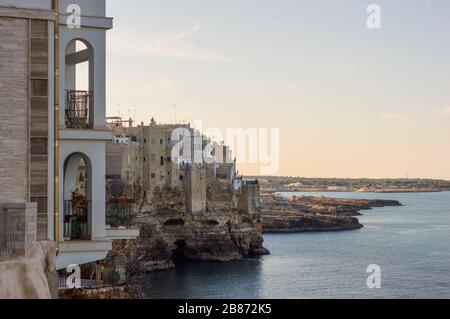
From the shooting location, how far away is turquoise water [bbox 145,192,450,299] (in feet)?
143

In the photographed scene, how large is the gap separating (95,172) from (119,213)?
1.65m

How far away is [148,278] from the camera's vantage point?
1874 inches

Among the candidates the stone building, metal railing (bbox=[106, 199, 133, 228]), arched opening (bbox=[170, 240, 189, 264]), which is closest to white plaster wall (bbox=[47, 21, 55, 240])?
metal railing (bbox=[106, 199, 133, 228])

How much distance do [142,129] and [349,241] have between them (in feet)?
99.1

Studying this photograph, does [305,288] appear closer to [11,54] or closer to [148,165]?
[148,165]

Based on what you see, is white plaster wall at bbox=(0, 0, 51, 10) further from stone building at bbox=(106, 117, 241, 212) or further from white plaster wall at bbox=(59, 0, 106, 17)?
stone building at bbox=(106, 117, 241, 212)

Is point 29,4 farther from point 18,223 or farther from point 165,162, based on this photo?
point 165,162

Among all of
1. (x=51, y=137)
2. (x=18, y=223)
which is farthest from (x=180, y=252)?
(x=18, y=223)

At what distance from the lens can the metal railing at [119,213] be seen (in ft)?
34.7

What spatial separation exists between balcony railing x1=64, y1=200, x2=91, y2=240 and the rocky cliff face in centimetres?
4188

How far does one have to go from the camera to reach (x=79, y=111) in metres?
9.26

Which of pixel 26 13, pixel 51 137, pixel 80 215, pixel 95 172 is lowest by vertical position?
pixel 80 215
